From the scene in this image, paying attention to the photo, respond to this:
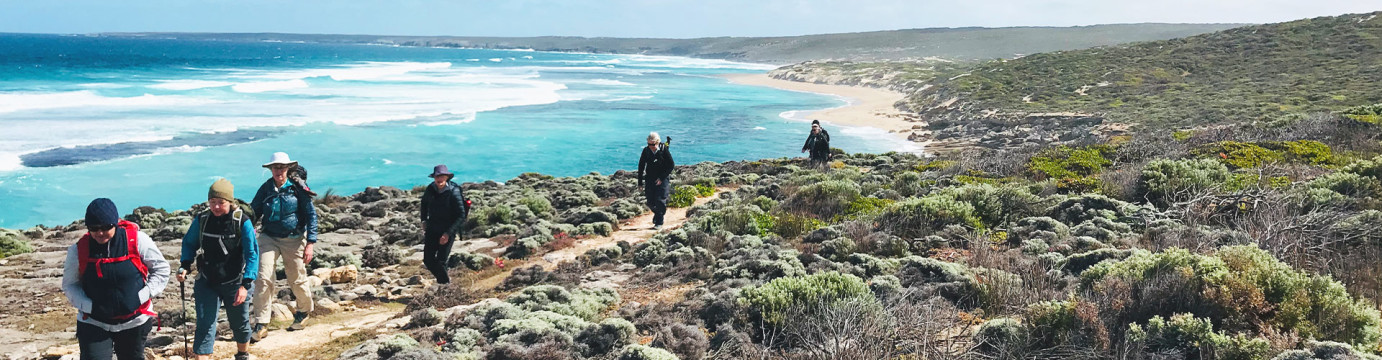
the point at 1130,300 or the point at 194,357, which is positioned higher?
the point at 1130,300

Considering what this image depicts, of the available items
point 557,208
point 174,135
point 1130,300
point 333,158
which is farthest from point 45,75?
point 1130,300

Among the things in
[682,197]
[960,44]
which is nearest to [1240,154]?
[682,197]

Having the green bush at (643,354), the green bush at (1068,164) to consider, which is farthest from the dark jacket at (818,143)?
the green bush at (643,354)

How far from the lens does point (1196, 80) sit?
40688 mm

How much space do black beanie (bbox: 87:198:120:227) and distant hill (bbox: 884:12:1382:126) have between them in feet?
93.9

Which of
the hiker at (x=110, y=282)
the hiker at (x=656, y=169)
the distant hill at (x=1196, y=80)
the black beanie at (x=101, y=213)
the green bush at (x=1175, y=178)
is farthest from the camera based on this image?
the distant hill at (x=1196, y=80)

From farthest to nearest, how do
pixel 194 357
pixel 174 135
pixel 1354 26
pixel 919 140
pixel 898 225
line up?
1. pixel 1354 26
2. pixel 919 140
3. pixel 174 135
4. pixel 898 225
5. pixel 194 357

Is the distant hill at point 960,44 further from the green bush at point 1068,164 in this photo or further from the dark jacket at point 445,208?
the dark jacket at point 445,208

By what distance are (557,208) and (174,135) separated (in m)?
20.9

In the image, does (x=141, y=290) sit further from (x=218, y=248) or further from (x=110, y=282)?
(x=218, y=248)

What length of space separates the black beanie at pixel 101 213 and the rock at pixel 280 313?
260 centimetres

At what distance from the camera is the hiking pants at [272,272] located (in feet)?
19.5

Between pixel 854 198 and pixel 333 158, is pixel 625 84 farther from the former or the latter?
pixel 854 198

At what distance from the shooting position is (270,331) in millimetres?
6191
